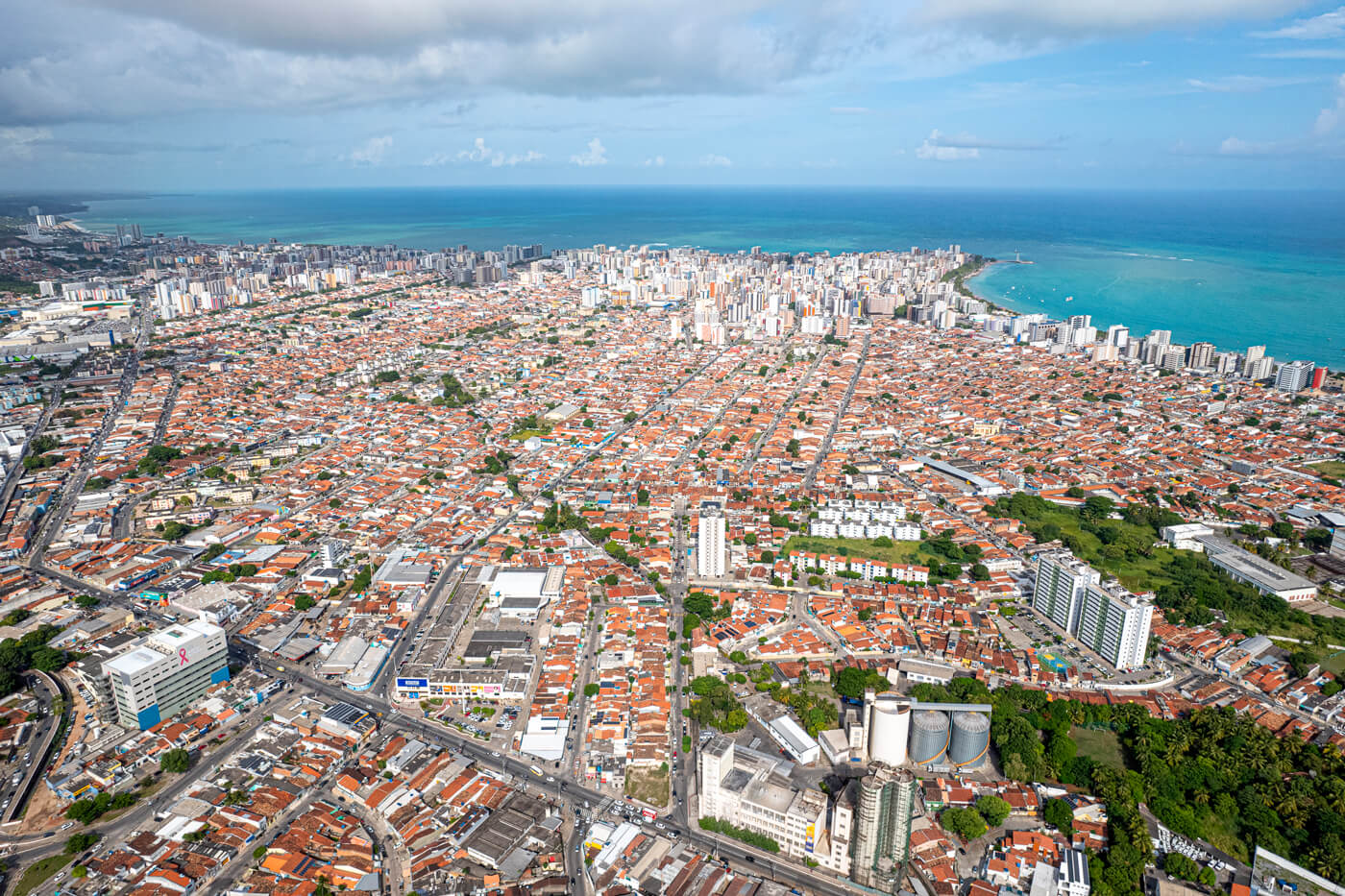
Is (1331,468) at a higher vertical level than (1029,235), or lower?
lower

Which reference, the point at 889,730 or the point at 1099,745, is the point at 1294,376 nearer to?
the point at 1099,745

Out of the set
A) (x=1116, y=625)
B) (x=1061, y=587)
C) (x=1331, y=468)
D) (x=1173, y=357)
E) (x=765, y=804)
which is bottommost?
(x=765, y=804)

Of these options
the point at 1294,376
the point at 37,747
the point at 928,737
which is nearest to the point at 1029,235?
the point at 1294,376

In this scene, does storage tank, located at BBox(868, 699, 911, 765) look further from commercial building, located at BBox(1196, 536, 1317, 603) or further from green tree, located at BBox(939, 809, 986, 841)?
commercial building, located at BBox(1196, 536, 1317, 603)

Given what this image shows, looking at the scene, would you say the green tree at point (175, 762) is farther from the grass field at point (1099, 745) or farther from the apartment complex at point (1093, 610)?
the apartment complex at point (1093, 610)

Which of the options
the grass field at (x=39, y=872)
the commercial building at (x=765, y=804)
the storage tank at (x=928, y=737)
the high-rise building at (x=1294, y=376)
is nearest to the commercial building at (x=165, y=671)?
the grass field at (x=39, y=872)

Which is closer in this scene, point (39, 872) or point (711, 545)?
point (39, 872)
